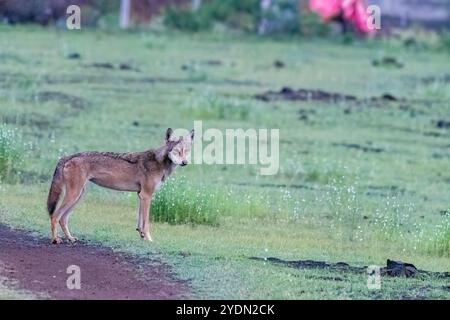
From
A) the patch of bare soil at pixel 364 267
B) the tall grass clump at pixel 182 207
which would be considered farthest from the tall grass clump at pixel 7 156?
the patch of bare soil at pixel 364 267

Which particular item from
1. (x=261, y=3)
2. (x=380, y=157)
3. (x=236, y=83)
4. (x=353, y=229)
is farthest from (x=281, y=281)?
(x=261, y=3)

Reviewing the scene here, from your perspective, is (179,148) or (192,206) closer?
(179,148)

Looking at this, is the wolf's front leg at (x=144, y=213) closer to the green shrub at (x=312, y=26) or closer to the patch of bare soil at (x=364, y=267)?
the patch of bare soil at (x=364, y=267)

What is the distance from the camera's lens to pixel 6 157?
661 inches

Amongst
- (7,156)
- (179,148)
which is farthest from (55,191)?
(7,156)

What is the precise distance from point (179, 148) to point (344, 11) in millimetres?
28041

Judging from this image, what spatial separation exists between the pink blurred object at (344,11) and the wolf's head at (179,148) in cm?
2736

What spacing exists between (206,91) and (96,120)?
489cm

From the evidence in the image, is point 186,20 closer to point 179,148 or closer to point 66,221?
point 179,148

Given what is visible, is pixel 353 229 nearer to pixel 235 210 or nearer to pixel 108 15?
pixel 235 210

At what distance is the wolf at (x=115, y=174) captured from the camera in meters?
13.1

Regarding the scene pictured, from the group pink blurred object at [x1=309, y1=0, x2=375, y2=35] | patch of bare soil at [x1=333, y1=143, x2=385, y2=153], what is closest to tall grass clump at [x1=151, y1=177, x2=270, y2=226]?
patch of bare soil at [x1=333, y1=143, x2=385, y2=153]

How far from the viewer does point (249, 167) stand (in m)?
19.7

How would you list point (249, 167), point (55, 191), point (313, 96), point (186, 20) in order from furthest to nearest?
point (186, 20) < point (313, 96) < point (249, 167) < point (55, 191)
